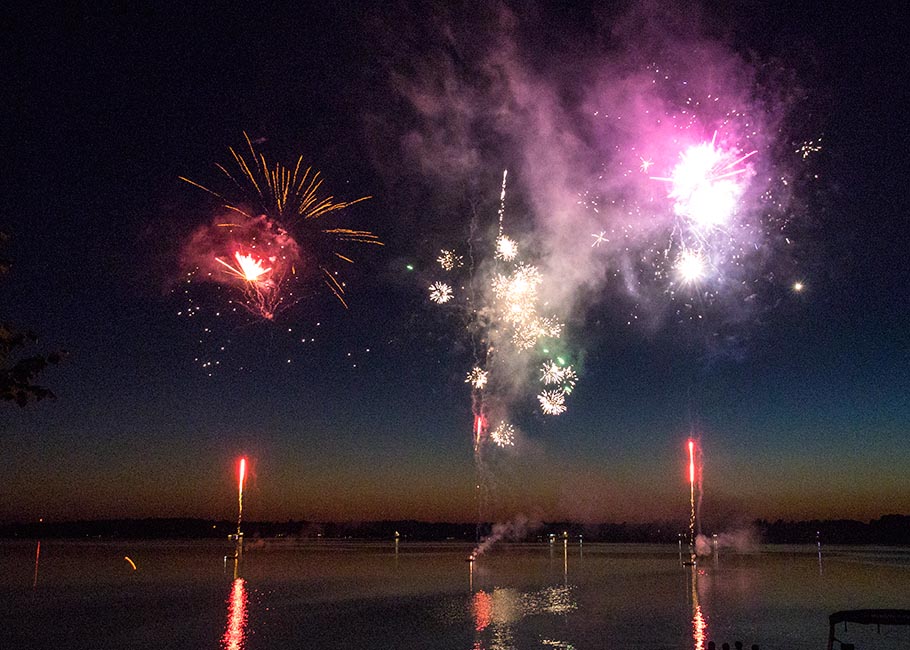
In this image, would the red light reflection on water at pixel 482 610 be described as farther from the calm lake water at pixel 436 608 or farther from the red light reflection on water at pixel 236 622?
the red light reflection on water at pixel 236 622

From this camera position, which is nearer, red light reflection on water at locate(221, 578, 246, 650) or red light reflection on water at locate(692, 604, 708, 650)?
red light reflection on water at locate(692, 604, 708, 650)

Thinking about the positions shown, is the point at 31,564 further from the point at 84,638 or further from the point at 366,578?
the point at 84,638

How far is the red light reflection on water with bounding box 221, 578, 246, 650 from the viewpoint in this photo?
20297mm

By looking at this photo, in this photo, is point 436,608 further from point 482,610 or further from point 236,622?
point 236,622

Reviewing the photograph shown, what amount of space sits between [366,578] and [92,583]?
46.2ft

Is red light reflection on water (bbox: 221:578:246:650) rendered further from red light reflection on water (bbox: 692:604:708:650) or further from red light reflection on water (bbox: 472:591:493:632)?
red light reflection on water (bbox: 692:604:708:650)

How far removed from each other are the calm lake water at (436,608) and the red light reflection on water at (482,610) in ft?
0.23

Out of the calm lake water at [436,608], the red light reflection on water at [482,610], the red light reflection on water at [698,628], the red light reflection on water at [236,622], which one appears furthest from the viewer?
the red light reflection on water at [482,610]

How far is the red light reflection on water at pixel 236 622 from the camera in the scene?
66.6ft

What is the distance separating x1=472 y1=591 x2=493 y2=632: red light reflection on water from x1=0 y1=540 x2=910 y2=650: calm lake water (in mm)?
69

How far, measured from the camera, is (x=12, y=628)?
2295cm

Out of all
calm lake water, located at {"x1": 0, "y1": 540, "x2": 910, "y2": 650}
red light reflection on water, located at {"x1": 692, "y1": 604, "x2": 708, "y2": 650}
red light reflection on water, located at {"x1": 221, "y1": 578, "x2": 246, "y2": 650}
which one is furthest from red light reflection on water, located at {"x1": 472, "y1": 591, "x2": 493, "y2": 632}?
red light reflection on water, located at {"x1": 221, "y1": 578, "x2": 246, "y2": 650}

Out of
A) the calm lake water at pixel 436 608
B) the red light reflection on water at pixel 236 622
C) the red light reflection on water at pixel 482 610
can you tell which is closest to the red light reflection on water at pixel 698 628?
the calm lake water at pixel 436 608

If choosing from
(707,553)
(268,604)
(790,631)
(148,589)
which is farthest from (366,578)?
(707,553)
